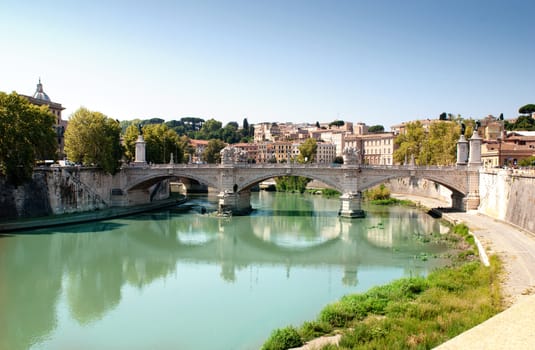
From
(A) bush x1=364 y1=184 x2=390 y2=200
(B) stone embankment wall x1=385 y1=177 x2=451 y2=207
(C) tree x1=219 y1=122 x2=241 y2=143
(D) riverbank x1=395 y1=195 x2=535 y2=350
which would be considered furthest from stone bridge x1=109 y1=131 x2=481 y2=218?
(C) tree x1=219 y1=122 x2=241 y2=143

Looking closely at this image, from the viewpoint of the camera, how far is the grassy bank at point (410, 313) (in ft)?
30.1

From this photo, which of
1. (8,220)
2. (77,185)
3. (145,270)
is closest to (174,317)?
(145,270)

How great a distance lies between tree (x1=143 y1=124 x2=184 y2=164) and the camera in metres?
39.1

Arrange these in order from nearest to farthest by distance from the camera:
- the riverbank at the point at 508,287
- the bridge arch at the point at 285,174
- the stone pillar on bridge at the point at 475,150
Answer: the riverbank at the point at 508,287 → the stone pillar on bridge at the point at 475,150 → the bridge arch at the point at 285,174

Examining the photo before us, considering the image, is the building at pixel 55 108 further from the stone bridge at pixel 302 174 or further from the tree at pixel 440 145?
the tree at pixel 440 145

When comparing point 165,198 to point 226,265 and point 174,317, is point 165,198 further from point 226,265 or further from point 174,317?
point 174,317

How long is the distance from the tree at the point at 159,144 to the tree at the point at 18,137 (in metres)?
13.1

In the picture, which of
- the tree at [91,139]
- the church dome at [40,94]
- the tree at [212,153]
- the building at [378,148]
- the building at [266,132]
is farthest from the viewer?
the building at [266,132]

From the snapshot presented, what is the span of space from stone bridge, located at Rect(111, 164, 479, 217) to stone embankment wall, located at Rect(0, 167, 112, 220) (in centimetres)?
181

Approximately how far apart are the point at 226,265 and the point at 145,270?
2.89m

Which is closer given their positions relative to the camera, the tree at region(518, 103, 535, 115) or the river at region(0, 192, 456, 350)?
the river at region(0, 192, 456, 350)

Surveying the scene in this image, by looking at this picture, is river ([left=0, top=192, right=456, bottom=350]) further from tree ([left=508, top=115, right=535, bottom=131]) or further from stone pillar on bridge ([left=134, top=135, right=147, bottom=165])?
tree ([left=508, top=115, right=535, bottom=131])

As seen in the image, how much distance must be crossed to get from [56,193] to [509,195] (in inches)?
883

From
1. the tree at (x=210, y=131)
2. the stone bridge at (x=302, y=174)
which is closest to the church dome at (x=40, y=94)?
the stone bridge at (x=302, y=174)
